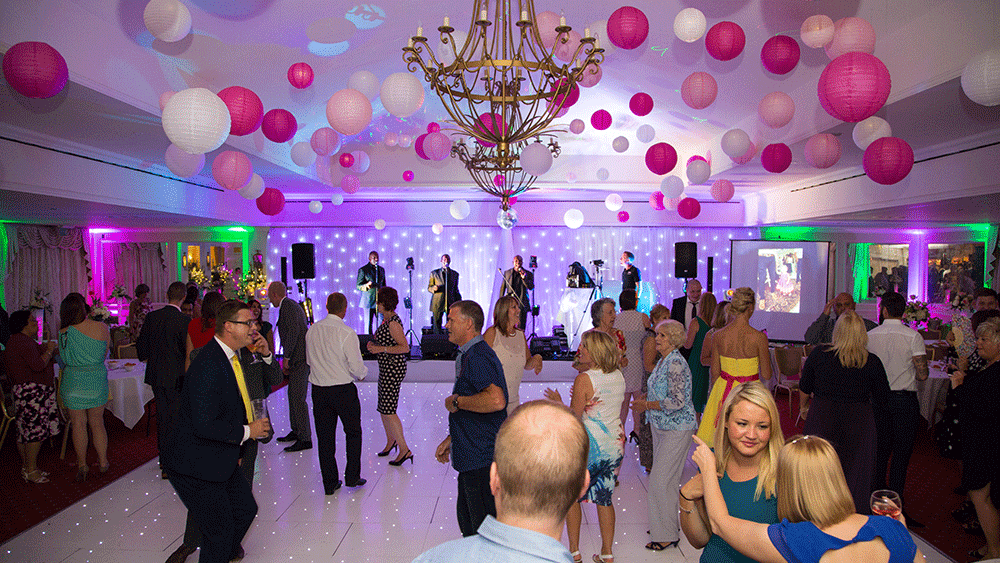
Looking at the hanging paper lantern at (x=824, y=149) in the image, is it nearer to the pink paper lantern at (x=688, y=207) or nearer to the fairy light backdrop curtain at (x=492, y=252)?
the pink paper lantern at (x=688, y=207)

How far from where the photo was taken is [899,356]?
409 cm

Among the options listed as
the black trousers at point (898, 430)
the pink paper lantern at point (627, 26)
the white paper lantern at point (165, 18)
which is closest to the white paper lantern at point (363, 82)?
the white paper lantern at point (165, 18)

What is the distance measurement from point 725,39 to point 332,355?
3620 millimetres

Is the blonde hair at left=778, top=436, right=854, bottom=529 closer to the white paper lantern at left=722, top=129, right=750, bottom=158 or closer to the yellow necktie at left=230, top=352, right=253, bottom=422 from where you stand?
the yellow necktie at left=230, top=352, right=253, bottom=422

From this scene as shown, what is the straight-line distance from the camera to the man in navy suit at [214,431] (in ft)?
9.30

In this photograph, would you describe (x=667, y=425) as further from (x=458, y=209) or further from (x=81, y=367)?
(x=458, y=209)

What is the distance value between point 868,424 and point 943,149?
4.68 meters

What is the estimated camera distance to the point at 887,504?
5.35 feet

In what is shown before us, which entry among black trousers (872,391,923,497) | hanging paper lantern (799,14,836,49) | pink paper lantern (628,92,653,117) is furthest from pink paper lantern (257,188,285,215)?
black trousers (872,391,923,497)

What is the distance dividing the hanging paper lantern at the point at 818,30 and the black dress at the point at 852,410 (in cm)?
206

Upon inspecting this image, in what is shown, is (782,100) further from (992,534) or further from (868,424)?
(992,534)

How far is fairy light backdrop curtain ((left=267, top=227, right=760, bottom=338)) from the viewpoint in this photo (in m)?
12.0

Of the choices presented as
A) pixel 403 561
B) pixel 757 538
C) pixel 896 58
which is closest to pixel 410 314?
pixel 403 561

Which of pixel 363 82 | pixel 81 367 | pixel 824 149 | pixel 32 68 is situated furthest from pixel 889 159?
pixel 81 367
